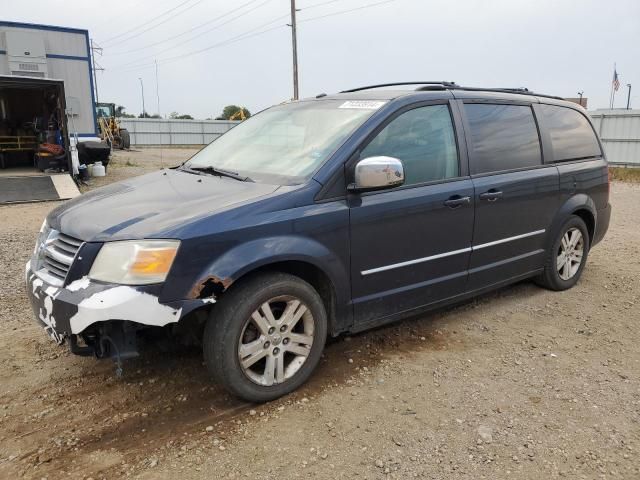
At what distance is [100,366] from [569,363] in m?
3.15

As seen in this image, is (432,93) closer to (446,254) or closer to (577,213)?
(446,254)

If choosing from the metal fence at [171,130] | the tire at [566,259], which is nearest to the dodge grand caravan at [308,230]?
the tire at [566,259]

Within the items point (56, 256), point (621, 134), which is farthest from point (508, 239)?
point (621, 134)

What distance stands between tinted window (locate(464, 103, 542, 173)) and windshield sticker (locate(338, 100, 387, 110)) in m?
0.82

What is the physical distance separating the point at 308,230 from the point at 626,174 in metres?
17.7

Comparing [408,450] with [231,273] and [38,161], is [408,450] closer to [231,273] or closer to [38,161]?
[231,273]

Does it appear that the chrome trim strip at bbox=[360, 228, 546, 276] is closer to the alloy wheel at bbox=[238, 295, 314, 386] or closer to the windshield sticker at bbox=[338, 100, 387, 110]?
the alloy wheel at bbox=[238, 295, 314, 386]

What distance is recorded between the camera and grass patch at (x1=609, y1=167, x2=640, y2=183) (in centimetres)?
1595

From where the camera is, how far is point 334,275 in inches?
122

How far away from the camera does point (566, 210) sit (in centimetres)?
460

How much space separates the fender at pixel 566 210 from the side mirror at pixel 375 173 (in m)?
2.13

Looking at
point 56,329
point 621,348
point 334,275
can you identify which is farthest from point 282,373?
point 621,348

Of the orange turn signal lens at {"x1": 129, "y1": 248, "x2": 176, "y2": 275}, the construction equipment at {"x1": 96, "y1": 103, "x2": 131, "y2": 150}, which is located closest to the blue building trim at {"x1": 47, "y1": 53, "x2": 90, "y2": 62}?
the construction equipment at {"x1": 96, "y1": 103, "x2": 131, "y2": 150}

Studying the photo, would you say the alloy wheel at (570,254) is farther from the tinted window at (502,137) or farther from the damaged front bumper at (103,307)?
the damaged front bumper at (103,307)
